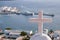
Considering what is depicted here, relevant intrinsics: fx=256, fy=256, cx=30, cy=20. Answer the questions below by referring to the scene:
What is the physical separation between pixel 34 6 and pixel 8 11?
90.7 inches

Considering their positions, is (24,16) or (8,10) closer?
(24,16)

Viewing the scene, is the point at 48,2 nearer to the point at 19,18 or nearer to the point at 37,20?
the point at 19,18

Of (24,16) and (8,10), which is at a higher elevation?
(8,10)

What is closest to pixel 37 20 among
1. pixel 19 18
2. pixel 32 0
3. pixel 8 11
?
pixel 19 18

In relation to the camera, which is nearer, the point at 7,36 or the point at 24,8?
the point at 7,36

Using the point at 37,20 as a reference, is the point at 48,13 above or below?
below

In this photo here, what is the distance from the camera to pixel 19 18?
14102mm

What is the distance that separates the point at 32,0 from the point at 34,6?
2.00 meters

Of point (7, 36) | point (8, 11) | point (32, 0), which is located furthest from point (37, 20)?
point (32, 0)

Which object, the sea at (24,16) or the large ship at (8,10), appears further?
the large ship at (8,10)

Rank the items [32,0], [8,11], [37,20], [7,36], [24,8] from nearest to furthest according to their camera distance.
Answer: [37,20] < [7,36] < [8,11] < [24,8] < [32,0]

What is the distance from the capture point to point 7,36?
7359 millimetres

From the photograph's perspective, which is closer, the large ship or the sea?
the sea

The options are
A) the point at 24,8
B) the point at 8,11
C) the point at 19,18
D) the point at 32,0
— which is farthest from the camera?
the point at 32,0
